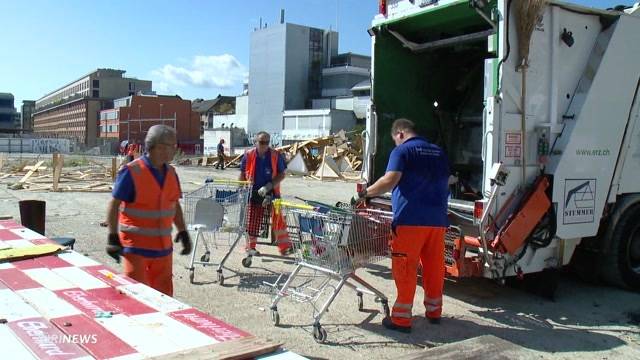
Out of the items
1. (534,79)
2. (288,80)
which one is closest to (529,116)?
(534,79)

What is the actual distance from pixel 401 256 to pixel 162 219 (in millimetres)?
2149

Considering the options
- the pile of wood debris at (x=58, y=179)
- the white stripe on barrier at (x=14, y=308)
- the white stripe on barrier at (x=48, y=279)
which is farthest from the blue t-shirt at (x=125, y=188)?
the pile of wood debris at (x=58, y=179)

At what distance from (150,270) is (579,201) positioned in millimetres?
4361

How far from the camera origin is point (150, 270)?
4223 millimetres

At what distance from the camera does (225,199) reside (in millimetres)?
6844

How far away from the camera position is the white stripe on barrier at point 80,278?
3533mm

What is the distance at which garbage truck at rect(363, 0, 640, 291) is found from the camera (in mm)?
5539

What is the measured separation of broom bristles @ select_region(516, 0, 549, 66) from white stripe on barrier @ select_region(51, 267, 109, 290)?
14.0 ft

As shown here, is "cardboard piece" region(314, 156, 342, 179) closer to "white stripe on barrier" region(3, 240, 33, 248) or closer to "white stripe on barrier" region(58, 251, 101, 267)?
"white stripe on barrier" region(3, 240, 33, 248)

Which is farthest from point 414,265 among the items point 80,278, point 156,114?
point 156,114

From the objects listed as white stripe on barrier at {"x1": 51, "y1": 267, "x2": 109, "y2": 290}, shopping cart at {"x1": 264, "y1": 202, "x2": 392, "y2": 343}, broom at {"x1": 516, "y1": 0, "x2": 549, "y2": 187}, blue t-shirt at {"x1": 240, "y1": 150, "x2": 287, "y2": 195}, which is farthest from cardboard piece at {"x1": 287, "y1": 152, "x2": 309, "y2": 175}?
white stripe on barrier at {"x1": 51, "y1": 267, "x2": 109, "y2": 290}

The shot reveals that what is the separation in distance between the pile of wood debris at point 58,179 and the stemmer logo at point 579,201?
48.8ft

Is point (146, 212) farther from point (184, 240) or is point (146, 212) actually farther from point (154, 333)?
point (154, 333)

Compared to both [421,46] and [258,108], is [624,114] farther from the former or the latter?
[258,108]
